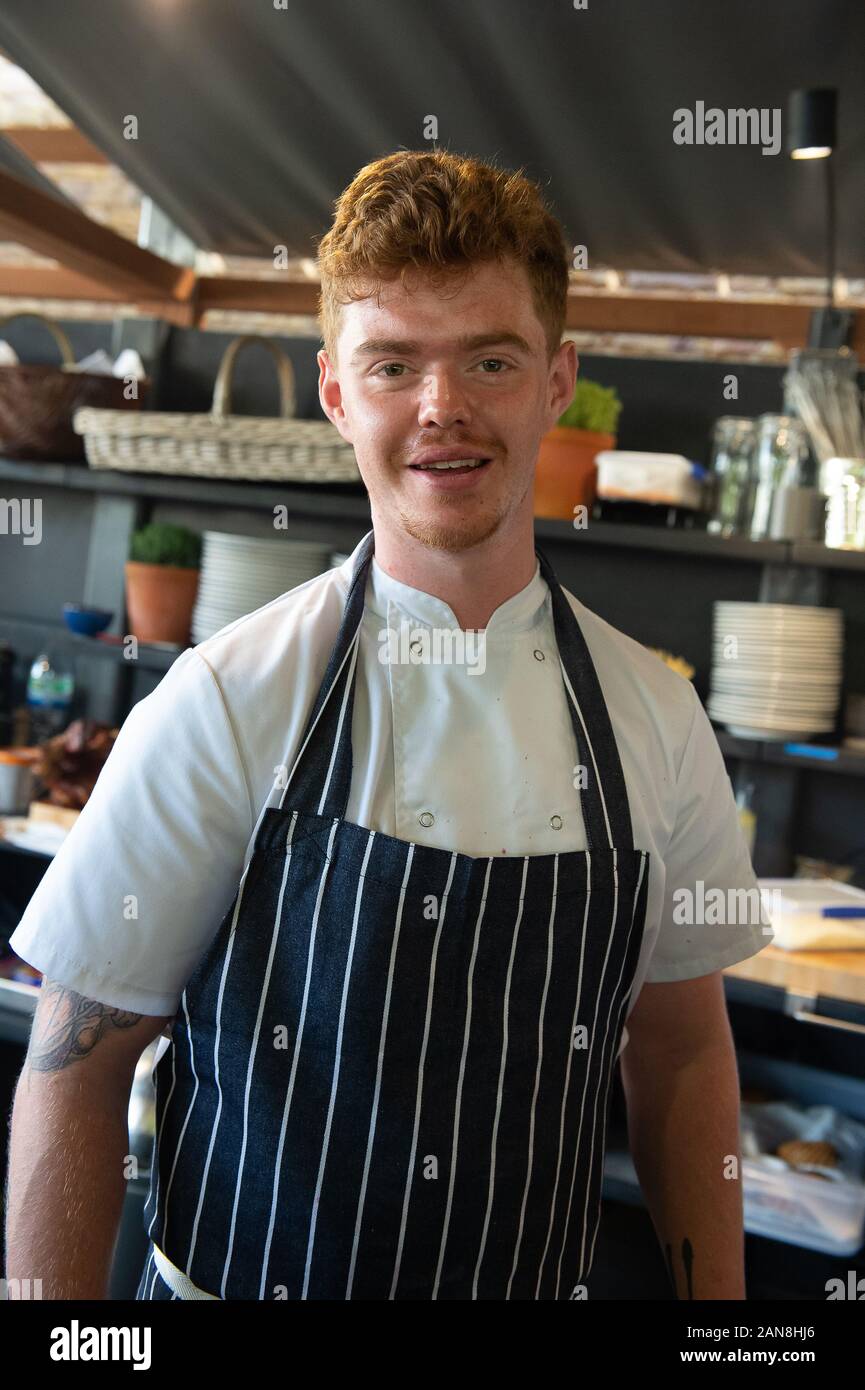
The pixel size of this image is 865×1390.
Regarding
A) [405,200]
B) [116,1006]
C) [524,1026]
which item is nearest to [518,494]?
[405,200]

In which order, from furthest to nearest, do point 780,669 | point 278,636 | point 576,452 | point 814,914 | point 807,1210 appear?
1. point 576,452
2. point 780,669
3. point 814,914
4. point 807,1210
5. point 278,636

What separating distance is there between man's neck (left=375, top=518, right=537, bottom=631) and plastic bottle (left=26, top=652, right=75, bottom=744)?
2074 mm

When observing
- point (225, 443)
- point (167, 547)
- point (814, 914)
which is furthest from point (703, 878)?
point (167, 547)

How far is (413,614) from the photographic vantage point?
125 cm

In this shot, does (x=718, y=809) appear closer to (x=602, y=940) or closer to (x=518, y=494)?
(x=602, y=940)

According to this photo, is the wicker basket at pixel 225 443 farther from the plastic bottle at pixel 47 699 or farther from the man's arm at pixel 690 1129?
the man's arm at pixel 690 1129

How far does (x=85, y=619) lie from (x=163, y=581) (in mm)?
240

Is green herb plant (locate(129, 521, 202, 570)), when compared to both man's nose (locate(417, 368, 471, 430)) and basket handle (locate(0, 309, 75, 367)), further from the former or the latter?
man's nose (locate(417, 368, 471, 430))

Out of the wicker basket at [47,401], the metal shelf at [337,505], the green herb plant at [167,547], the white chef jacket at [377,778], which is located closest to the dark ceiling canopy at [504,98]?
the wicker basket at [47,401]

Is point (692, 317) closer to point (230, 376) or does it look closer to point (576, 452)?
point (576, 452)

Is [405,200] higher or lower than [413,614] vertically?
higher

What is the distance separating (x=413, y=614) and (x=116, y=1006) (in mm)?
471

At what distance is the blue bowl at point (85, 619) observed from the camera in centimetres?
295

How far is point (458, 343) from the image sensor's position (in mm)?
1143
